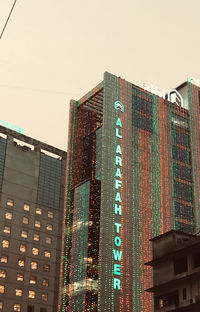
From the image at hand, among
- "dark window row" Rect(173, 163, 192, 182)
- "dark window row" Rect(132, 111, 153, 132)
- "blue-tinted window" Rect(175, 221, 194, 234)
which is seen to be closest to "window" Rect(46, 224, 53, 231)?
"dark window row" Rect(173, 163, 192, 182)

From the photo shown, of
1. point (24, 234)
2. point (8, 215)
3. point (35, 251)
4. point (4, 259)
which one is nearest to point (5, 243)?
point (4, 259)

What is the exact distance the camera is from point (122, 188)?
328 ft

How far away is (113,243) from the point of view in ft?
307

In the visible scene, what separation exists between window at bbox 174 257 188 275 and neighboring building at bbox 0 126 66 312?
67159mm

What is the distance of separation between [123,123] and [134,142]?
4.68m

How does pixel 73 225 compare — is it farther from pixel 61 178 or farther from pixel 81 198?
pixel 61 178

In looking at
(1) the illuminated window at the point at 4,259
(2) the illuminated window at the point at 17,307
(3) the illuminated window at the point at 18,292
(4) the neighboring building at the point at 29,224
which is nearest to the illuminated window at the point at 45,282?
(4) the neighboring building at the point at 29,224

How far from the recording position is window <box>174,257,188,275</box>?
54.3m

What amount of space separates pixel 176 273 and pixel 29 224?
247 feet

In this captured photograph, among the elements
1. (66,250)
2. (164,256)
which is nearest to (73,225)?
(66,250)

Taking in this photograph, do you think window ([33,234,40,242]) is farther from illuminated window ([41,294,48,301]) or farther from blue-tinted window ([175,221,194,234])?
blue-tinted window ([175,221,194,234])

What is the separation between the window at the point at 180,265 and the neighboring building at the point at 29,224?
2644 inches

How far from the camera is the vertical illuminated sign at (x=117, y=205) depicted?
91.0m

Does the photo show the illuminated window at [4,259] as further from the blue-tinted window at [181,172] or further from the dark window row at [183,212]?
the blue-tinted window at [181,172]
